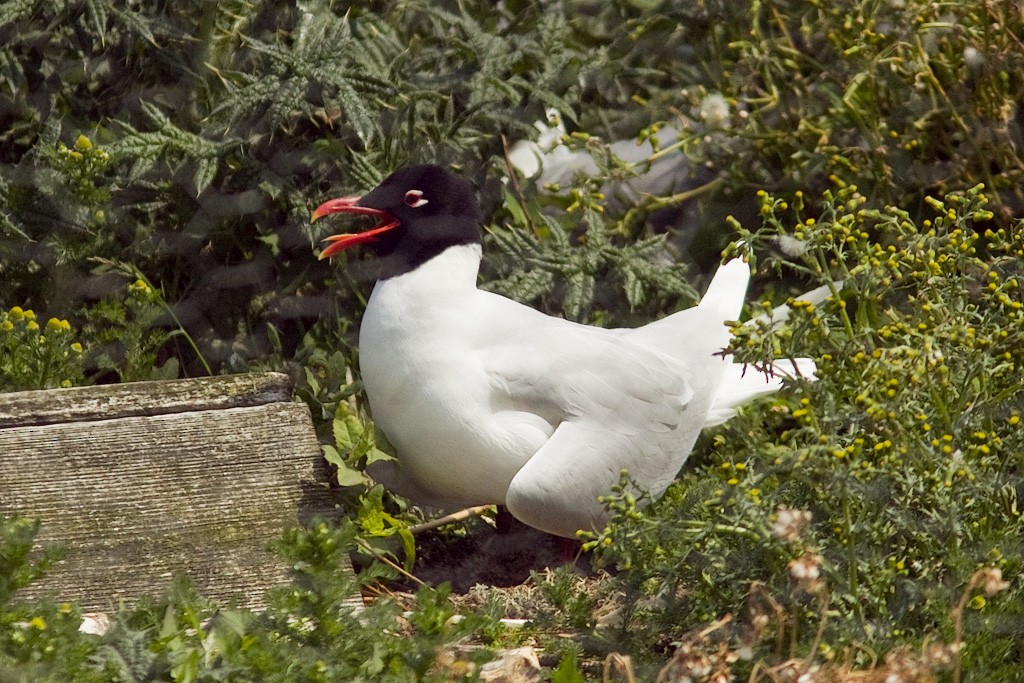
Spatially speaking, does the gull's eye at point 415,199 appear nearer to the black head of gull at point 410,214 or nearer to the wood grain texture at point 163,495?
the black head of gull at point 410,214

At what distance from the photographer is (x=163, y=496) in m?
1.79

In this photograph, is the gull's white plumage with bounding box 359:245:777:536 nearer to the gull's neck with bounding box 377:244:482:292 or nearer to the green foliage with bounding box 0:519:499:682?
the gull's neck with bounding box 377:244:482:292

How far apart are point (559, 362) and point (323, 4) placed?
2.55ft

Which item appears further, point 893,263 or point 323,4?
point 323,4

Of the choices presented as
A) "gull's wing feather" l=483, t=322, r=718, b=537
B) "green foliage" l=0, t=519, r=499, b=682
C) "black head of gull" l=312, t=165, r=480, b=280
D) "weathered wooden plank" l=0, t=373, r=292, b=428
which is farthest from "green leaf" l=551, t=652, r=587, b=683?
"black head of gull" l=312, t=165, r=480, b=280

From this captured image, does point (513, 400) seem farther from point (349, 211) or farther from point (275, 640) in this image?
point (275, 640)

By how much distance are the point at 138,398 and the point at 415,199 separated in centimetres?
53

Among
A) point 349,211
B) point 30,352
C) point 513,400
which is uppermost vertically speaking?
point 349,211

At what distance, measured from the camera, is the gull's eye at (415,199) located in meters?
2.10

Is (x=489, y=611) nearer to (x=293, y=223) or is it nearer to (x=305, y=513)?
(x=305, y=513)

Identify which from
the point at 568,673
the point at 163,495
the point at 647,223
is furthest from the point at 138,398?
the point at 647,223

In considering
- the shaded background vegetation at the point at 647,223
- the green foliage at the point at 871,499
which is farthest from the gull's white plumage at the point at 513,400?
the green foliage at the point at 871,499

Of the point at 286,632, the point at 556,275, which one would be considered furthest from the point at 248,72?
the point at 286,632

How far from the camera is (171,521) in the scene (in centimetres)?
177
